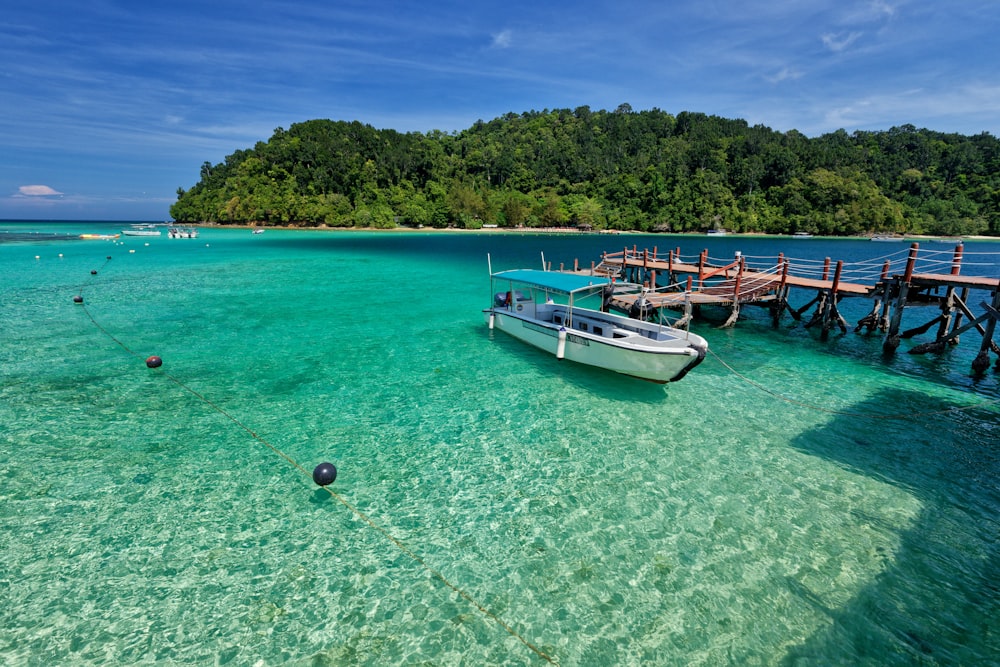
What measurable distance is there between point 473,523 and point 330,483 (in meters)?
3.73

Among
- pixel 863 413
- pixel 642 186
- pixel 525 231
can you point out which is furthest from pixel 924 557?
pixel 642 186

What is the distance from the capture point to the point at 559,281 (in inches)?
782

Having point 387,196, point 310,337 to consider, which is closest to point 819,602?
point 310,337

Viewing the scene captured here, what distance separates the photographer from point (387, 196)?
16488cm

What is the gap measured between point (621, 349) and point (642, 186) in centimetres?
17597

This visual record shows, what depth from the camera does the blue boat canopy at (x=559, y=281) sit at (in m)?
18.2

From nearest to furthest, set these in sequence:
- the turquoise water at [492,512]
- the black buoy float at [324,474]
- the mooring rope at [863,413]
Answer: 1. the turquoise water at [492,512]
2. the black buoy float at [324,474]
3. the mooring rope at [863,413]

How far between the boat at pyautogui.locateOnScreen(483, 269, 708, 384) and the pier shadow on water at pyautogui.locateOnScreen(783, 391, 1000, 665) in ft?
14.4

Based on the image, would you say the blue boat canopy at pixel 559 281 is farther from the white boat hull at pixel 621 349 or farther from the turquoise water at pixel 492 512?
the turquoise water at pixel 492 512

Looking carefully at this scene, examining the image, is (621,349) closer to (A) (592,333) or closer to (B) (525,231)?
(A) (592,333)

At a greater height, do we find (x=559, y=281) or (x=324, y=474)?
(x=559, y=281)

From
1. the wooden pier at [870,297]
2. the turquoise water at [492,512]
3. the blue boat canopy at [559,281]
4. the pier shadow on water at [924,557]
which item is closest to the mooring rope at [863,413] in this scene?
the turquoise water at [492,512]

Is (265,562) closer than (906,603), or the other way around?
(906,603)

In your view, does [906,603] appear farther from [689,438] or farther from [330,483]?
[330,483]
